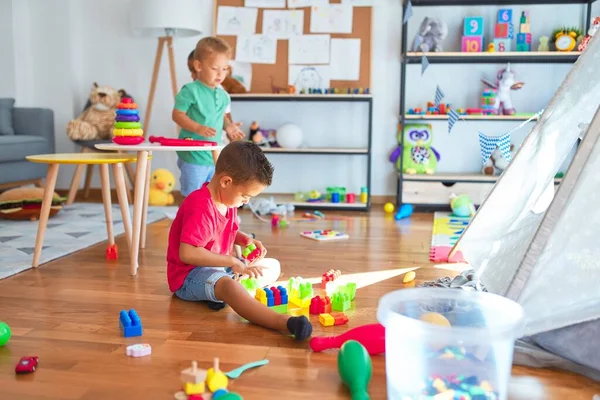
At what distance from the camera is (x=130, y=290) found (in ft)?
6.19

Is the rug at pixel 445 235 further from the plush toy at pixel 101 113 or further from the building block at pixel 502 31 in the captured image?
the plush toy at pixel 101 113

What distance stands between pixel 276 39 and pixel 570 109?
2.60 metres

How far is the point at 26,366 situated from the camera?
48.8 inches

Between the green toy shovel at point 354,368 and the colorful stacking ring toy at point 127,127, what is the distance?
129 centimetres

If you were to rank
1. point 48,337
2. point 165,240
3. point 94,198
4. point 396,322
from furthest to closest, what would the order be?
point 94,198 < point 165,240 < point 48,337 < point 396,322

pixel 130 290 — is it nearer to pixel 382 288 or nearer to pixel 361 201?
pixel 382 288

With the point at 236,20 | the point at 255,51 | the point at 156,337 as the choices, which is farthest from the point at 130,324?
the point at 236,20

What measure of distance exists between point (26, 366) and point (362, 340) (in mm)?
717

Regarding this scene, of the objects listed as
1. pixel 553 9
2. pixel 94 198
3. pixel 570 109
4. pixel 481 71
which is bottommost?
pixel 94 198

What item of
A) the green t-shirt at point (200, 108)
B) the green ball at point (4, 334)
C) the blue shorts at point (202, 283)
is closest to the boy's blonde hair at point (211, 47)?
the green t-shirt at point (200, 108)

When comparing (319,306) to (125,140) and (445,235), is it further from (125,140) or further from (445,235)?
(445,235)

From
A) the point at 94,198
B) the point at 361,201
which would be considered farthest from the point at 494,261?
the point at 94,198

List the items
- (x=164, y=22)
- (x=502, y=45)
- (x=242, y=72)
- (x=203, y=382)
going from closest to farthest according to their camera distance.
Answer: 1. (x=203, y=382)
2. (x=164, y=22)
3. (x=502, y=45)
4. (x=242, y=72)

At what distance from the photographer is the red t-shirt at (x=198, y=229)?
1.63 m
